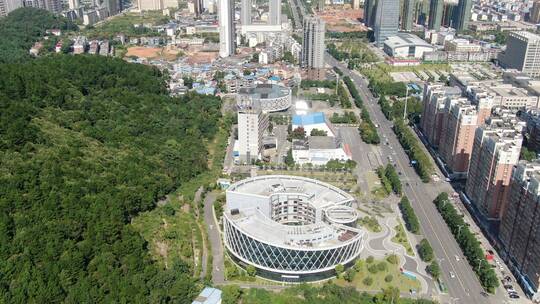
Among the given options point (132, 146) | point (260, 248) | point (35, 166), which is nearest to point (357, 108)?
point (132, 146)

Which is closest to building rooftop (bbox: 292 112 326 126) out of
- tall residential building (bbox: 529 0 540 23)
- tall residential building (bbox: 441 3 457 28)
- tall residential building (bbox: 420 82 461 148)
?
tall residential building (bbox: 420 82 461 148)

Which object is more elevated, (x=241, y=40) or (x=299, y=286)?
(x=241, y=40)

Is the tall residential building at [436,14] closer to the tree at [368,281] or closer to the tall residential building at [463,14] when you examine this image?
the tall residential building at [463,14]

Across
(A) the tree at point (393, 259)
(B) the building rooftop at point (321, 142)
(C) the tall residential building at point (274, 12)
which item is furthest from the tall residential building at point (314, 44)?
(A) the tree at point (393, 259)

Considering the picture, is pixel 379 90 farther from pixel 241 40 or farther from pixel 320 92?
pixel 241 40

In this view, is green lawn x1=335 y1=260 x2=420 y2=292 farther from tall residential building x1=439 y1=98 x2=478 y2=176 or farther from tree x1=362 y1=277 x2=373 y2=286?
tall residential building x1=439 y1=98 x2=478 y2=176

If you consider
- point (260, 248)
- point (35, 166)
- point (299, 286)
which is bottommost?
point (299, 286)

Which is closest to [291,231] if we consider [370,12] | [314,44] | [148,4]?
[314,44]
